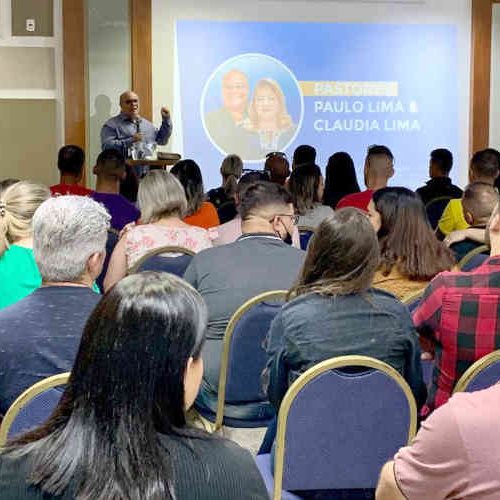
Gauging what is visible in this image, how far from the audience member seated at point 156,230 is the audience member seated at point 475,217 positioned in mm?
1208

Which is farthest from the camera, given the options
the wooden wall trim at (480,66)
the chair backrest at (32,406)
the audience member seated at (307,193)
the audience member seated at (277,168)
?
the wooden wall trim at (480,66)

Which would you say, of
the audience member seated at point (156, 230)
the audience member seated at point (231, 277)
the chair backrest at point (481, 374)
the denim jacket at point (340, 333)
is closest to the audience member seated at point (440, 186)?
the audience member seated at point (156, 230)

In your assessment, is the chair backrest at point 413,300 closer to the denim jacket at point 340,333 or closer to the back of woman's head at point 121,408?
the denim jacket at point 340,333

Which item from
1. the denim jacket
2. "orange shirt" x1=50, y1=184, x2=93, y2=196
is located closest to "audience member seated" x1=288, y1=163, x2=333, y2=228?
"orange shirt" x1=50, y1=184, x2=93, y2=196

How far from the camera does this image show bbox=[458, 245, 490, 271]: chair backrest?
A: 4.32m

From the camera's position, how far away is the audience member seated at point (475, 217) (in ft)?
15.5

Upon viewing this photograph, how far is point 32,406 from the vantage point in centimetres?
211

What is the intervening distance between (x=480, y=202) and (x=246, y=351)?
1.98m

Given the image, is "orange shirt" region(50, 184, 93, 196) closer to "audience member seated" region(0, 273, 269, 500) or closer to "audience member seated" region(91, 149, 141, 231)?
"audience member seated" region(91, 149, 141, 231)

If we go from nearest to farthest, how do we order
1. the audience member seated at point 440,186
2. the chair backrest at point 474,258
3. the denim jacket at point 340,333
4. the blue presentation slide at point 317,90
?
the denim jacket at point 340,333 → the chair backrest at point 474,258 → the audience member seated at point 440,186 → the blue presentation slide at point 317,90

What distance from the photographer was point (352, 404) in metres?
2.45

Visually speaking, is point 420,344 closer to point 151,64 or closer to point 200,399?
point 200,399

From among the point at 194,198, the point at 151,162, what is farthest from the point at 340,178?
the point at 194,198

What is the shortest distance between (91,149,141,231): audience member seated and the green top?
2343 millimetres
